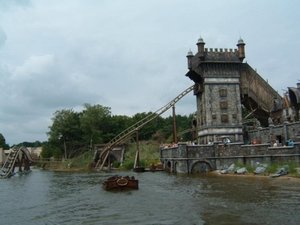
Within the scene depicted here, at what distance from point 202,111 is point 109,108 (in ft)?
153

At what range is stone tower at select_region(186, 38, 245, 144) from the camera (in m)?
57.3

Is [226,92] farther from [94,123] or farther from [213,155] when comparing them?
[94,123]

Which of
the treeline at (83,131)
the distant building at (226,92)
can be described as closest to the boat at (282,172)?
the distant building at (226,92)

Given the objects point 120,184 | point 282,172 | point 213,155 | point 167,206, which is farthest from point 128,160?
point 167,206

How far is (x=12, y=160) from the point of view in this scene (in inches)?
2758

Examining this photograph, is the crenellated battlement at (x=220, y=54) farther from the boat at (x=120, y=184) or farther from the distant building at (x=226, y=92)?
the boat at (x=120, y=184)

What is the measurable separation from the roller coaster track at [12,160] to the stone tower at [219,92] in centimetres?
3152

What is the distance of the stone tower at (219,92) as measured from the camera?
5731cm

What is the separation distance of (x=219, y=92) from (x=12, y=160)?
3709 cm

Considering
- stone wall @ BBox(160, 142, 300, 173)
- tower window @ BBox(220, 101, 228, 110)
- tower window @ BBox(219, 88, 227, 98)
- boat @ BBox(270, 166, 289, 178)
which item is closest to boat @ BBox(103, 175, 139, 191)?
boat @ BBox(270, 166, 289, 178)

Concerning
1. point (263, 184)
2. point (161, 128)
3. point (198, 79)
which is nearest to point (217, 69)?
point (198, 79)

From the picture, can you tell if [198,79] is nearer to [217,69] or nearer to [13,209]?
[217,69]

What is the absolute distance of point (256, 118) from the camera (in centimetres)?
6275

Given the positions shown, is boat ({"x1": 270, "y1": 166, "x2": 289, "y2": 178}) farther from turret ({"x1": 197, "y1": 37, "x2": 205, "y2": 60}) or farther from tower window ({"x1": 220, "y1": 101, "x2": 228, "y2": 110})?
turret ({"x1": 197, "y1": 37, "x2": 205, "y2": 60})
